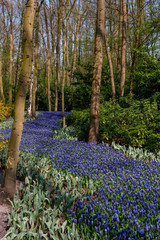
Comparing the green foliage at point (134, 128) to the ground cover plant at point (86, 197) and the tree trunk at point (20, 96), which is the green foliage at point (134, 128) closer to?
the ground cover plant at point (86, 197)

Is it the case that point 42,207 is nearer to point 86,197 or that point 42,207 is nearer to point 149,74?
point 86,197

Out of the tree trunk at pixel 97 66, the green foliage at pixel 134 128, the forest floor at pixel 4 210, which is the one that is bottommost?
the forest floor at pixel 4 210

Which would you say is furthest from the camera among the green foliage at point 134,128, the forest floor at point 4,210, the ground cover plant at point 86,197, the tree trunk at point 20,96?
the green foliage at point 134,128

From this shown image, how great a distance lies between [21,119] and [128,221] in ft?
7.25

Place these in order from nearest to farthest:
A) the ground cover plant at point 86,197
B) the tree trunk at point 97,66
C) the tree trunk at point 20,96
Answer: the ground cover plant at point 86,197
the tree trunk at point 20,96
the tree trunk at point 97,66

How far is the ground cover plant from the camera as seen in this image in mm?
2480

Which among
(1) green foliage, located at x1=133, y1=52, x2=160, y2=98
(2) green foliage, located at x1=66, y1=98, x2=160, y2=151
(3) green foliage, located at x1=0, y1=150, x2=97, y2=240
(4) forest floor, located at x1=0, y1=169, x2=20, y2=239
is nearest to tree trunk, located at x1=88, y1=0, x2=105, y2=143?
(2) green foliage, located at x1=66, y1=98, x2=160, y2=151

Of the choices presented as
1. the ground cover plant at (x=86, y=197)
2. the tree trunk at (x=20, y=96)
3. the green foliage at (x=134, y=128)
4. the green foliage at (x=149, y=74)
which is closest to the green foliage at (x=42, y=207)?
the ground cover plant at (x=86, y=197)

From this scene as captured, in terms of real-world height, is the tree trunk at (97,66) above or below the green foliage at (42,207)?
above

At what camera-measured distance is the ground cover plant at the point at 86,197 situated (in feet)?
8.14

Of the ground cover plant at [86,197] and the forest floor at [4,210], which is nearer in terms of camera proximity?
the ground cover plant at [86,197]

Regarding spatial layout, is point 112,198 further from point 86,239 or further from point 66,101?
point 66,101

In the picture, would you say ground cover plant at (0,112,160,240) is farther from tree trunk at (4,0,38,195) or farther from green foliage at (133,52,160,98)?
green foliage at (133,52,160,98)

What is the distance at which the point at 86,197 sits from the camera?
3287 mm
